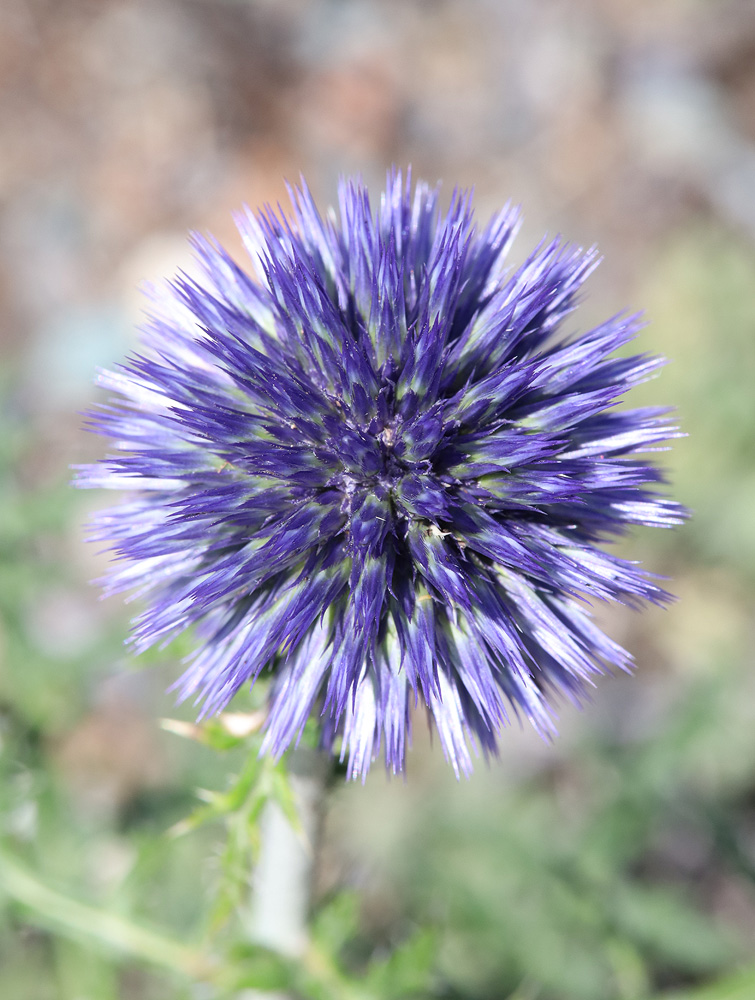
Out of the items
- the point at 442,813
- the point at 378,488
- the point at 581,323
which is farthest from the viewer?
the point at 581,323

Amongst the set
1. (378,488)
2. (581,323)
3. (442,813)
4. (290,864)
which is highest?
(581,323)

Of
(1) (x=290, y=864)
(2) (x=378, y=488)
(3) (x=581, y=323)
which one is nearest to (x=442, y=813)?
(1) (x=290, y=864)

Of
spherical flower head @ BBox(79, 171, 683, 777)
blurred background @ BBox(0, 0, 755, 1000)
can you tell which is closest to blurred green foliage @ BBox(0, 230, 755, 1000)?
blurred background @ BBox(0, 0, 755, 1000)

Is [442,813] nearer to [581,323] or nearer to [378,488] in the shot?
[378,488]

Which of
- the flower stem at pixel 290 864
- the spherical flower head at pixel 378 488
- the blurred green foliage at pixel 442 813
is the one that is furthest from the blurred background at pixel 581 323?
the spherical flower head at pixel 378 488

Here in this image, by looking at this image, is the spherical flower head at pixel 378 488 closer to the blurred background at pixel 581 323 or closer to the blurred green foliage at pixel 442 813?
the blurred green foliage at pixel 442 813

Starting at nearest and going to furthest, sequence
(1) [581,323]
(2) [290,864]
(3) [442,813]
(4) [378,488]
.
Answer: (4) [378,488]
(2) [290,864]
(3) [442,813]
(1) [581,323]
